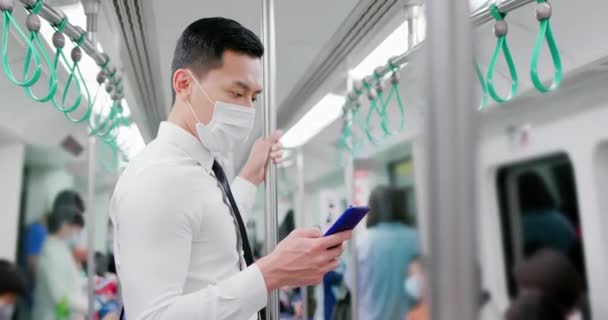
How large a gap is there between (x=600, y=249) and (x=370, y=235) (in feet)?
6.12

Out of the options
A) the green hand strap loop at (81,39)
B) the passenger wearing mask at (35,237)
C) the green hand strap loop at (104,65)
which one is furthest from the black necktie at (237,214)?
the passenger wearing mask at (35,237)

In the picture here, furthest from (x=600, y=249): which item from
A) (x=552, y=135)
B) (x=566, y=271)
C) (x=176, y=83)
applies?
(x=176, y=83)

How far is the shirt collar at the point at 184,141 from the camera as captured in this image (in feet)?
3.74

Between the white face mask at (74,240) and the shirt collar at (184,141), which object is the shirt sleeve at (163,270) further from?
the white face mask at (74,240)

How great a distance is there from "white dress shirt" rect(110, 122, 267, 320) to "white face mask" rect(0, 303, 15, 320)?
2.15m

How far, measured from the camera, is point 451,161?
0.44m

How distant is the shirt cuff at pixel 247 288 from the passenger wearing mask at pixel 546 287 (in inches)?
60.0

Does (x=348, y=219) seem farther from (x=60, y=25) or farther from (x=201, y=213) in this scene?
(x=60, y=25)

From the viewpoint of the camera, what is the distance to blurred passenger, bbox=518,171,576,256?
124 inches

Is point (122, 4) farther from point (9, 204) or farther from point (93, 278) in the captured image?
point (9, 204)

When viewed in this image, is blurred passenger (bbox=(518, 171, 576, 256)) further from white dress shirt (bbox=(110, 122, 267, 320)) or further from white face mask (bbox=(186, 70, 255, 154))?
white dress shirt (bbox=(110, 122, 267, 320))

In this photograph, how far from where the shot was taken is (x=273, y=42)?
4.26ft

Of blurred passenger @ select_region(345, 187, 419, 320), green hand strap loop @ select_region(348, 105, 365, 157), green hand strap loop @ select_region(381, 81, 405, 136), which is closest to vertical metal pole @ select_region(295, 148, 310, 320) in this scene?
blurred passenger @ select_region(345, 187, 419, 320)

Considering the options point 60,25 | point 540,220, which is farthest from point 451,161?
point 540,220
